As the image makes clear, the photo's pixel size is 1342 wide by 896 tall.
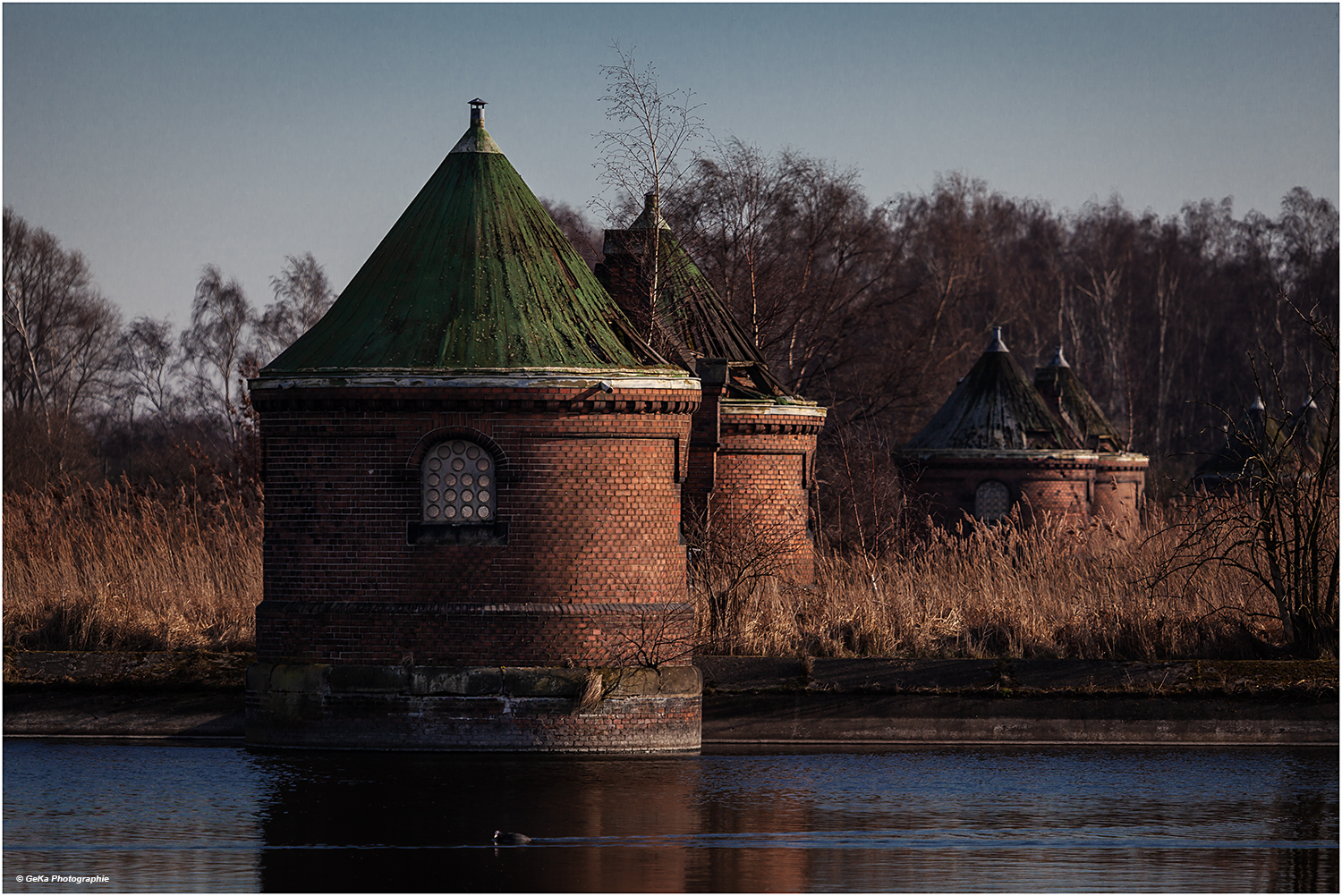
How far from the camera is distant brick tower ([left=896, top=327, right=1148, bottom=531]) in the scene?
30.9 metres

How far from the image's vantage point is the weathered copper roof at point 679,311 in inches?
768

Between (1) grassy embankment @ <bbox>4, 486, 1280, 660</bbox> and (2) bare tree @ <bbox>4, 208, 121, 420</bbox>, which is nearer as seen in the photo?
(1) grassy embankment @ <bbox>4, 486, 1280, 660</bbox>

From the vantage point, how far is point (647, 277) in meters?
19.5

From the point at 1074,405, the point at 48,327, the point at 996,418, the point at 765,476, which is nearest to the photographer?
the point at 765,476

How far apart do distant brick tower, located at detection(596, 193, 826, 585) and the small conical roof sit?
371 inches

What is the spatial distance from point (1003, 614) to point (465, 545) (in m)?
5.98

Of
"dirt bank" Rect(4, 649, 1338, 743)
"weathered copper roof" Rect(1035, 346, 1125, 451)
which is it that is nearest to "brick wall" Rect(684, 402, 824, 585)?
"dirt bank" Rect(4, 649, 1338, 743)

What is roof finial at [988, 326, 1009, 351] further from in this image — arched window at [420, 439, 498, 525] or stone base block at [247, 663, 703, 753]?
arched window at [420, 439, 498, 525]

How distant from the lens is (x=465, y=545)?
14.7 m

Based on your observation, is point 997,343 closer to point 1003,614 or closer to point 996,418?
point 996,418

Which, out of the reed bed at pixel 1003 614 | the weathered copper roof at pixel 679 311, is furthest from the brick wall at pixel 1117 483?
the reed bed at pixel 1003 614

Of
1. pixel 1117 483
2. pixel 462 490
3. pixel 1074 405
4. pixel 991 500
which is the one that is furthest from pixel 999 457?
pixel 462 490

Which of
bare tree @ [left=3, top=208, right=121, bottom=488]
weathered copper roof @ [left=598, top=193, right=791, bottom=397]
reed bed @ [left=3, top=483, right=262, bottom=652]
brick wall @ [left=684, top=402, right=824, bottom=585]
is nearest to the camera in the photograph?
reed bed @ [left=3, top=483, right=262, bottom=652]

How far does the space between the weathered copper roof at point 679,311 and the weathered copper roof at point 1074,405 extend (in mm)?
14116
